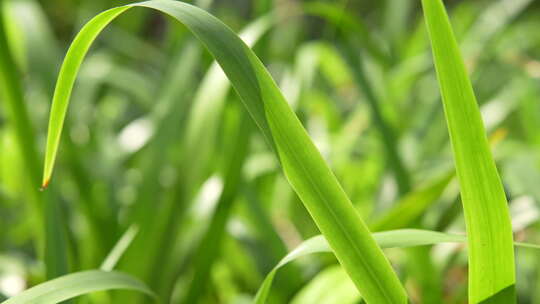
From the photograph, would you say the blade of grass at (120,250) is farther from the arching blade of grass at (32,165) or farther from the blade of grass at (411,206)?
the blade of grass at (411,206)

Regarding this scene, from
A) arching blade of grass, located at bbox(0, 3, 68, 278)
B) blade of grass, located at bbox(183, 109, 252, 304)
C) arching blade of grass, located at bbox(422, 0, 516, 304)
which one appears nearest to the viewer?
arching blade of grass, located at bbox(422, 0, 516, 304)

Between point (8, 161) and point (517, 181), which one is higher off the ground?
point (517, 181)

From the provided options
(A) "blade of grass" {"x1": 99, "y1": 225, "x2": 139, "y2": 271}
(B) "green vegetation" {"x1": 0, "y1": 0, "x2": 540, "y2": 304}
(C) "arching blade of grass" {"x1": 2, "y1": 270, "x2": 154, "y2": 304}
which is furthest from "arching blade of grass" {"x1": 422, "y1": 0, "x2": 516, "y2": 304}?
(A) "blade of grass" {"x1": 99, "y1": 225, "x2": 139, "y2": 271}

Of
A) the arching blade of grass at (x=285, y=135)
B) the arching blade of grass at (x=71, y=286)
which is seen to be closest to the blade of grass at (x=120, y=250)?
the arching blade of grass at (x=71, y=286)

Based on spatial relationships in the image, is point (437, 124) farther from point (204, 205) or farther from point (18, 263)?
point (18, 263)

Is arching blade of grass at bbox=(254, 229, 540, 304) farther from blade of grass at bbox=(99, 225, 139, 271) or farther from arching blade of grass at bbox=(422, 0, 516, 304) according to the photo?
blade of grass at bbox=(99, 225, 139, 271)

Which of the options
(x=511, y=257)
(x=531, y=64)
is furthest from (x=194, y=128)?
(x=531, y=64)
